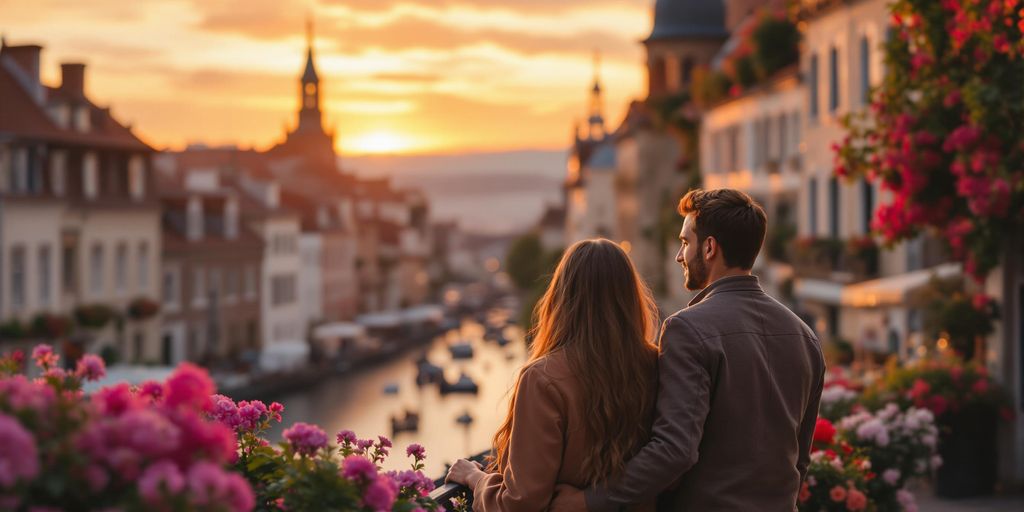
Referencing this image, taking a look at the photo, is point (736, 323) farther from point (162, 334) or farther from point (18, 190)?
point (162, 334)

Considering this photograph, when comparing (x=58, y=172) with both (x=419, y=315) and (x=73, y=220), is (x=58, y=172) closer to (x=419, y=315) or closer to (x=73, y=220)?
(x=73, y=220)

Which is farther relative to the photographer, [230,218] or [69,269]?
[230,218]

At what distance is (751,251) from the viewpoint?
4.96m

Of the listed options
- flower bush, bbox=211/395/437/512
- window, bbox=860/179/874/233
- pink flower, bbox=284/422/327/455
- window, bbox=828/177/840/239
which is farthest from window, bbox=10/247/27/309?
pink flower, bbox=284/422/327/455

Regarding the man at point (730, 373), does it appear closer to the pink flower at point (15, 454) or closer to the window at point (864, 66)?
the pink flower at point (15, 454)

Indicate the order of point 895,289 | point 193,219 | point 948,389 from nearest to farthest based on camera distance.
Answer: point 948,389, point 895,289, point 193,219

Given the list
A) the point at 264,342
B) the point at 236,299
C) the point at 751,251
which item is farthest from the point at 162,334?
the point at 751,251

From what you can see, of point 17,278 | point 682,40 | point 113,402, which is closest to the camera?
point 113,402

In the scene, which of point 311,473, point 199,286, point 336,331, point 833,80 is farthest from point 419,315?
point 311,473

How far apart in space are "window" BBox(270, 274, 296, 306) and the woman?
61940mm

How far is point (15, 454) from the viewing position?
9.48 feet

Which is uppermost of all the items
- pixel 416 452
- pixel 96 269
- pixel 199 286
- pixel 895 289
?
pixel 416 452

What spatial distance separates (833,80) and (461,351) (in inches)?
2635

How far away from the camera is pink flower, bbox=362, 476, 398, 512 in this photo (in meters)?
3.99
